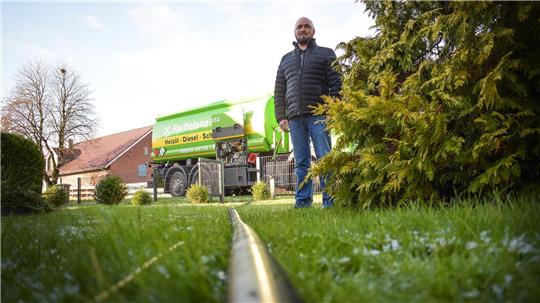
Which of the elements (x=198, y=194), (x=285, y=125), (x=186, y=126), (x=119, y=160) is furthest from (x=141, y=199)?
(x=119, y=160)

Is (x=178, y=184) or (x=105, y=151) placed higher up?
(x=105, y=151)

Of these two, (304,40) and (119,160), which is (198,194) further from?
(119,160)

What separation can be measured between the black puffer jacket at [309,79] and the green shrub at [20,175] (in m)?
4.51

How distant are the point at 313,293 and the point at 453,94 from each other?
2.87 meters

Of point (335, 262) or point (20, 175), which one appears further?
point (20, 175)

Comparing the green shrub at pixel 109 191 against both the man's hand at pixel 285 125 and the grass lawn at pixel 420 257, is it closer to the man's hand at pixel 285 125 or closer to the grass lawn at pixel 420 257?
the man's hand at pixel 285 125

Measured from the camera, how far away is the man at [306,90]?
5820mm

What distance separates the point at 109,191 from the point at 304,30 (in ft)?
29.7

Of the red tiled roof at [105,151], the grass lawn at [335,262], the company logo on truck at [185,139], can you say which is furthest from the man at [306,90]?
the red tiled roof at [105,151]

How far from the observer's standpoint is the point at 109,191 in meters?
12.3

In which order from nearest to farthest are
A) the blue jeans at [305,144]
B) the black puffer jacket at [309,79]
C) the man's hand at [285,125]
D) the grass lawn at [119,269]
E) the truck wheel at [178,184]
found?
1. the grass lawn at [119,269]
2. the blue jeans at [305,144]
3. the black puffer jacket at [309,79]
4. the man's hand at [285,125]
5. the truck wheel at [178,184]

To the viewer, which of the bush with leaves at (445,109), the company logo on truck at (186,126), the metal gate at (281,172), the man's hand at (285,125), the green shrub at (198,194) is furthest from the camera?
the company logo on truck at (186,126)

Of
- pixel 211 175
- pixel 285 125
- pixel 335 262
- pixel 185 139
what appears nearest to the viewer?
pixel 335 262

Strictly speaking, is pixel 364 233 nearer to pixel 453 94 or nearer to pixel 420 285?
pixel 420 285
